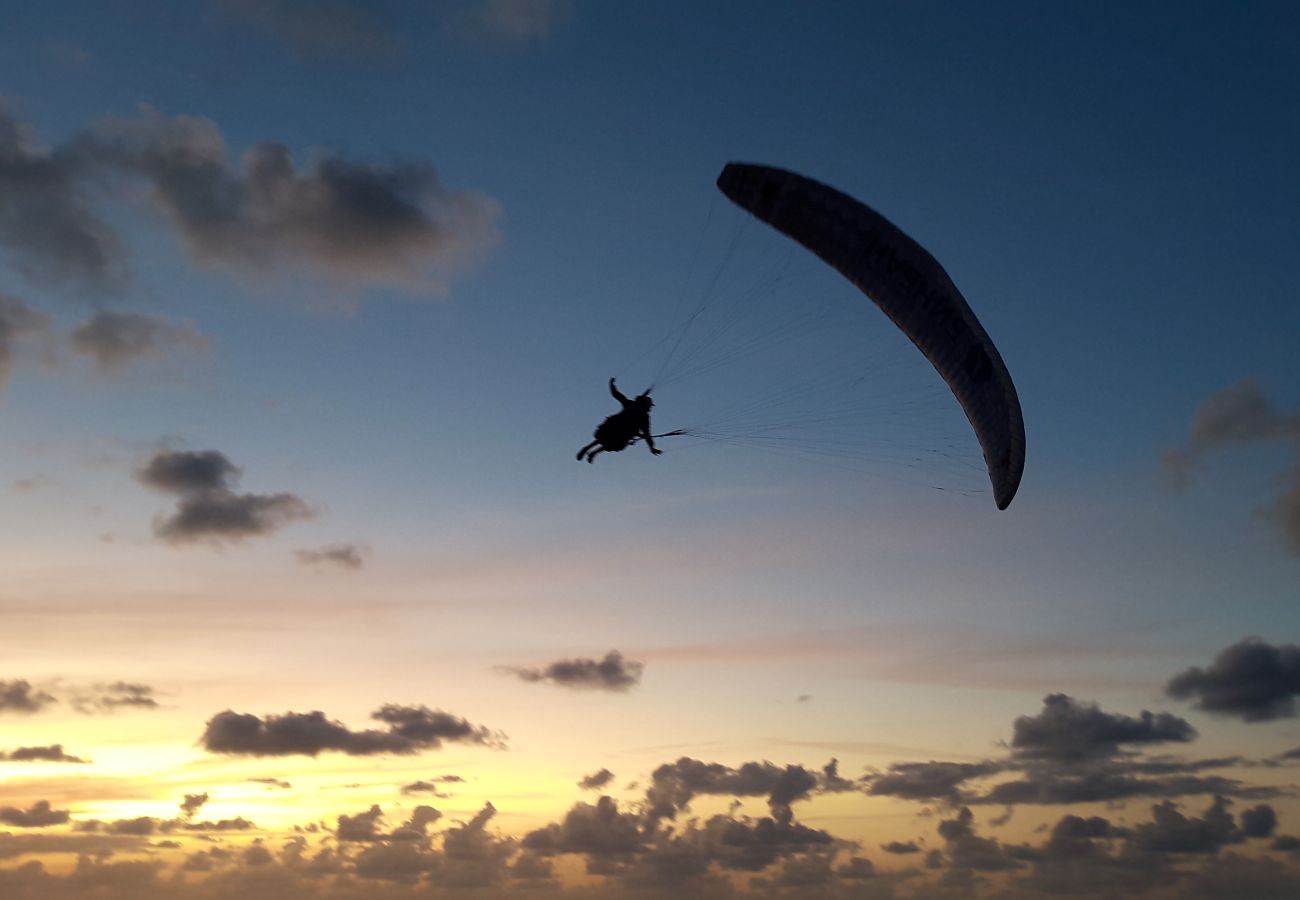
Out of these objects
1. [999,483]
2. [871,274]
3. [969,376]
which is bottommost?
[999,483]

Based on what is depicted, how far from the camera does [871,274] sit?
40562 mm

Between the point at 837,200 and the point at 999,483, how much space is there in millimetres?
9681

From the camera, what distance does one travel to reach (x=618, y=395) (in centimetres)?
4300

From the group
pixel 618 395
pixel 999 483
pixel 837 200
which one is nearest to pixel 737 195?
pixel 837 200

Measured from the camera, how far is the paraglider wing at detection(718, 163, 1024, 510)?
39.6 meters

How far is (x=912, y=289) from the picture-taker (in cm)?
3988

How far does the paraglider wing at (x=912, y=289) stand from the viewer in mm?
39594

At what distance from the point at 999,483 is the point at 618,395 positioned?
39.3 ft

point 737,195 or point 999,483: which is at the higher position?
point 737,195

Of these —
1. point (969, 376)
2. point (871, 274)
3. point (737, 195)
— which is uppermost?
point (737, 195)

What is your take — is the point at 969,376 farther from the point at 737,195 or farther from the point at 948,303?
the point at 737,195

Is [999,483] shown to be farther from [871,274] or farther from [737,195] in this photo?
[737,195]

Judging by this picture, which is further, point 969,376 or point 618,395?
point 618,395

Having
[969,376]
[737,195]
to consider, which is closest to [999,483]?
[969,376]
